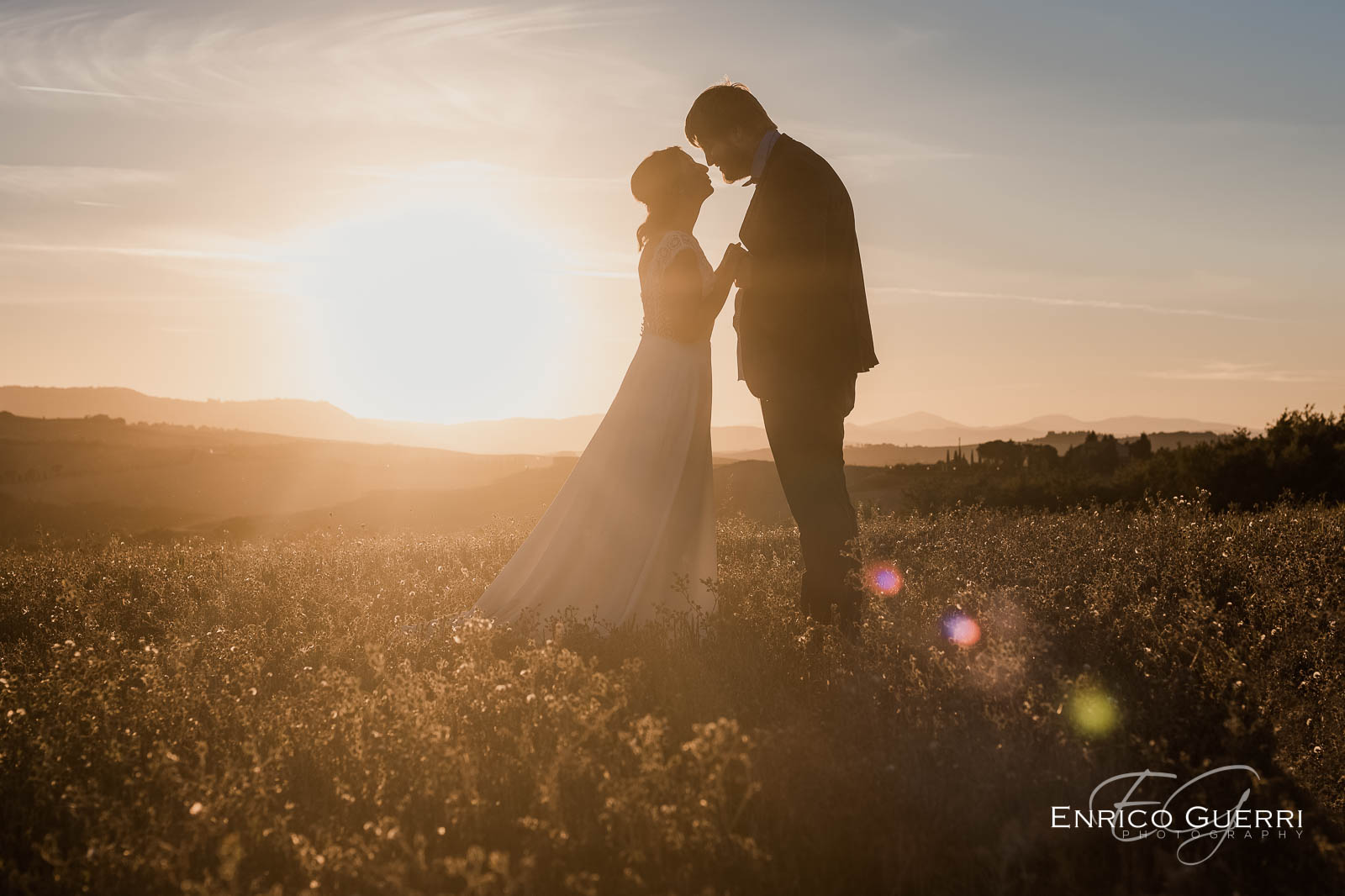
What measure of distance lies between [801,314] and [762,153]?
1096mm

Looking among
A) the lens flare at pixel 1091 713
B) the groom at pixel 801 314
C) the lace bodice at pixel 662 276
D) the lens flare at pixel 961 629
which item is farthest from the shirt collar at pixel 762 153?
the lens flare at pixel 1091 713

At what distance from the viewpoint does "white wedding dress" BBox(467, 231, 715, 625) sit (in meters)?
6.02

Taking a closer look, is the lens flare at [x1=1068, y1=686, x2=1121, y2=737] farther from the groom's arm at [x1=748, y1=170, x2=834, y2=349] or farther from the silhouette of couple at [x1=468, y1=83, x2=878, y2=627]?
the groom's arm at [x1=748, y1=170, x2=834, y2=349]

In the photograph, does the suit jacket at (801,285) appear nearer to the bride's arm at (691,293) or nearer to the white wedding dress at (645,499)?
the bride's arm at (691,293)

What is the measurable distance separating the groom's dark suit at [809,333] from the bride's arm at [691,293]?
56cm

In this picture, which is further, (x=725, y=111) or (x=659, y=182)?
(x=659, y=182)

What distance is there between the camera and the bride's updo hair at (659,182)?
6145mm

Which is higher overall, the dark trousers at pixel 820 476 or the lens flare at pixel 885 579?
the dark trousers at pixel 820 476

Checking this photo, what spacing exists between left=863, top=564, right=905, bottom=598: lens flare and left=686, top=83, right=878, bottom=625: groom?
1213 millimetres

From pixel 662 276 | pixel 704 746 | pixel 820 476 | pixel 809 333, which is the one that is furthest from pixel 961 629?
pixel 662 276

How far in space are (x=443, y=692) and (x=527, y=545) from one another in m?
2.57

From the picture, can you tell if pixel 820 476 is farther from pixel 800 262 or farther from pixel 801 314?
pixel 800 262

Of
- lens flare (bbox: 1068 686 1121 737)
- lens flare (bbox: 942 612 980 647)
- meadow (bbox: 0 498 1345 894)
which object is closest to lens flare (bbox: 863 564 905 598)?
meadow (bbox: 0 498 1345 894)

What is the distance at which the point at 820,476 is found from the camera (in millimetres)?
5195
